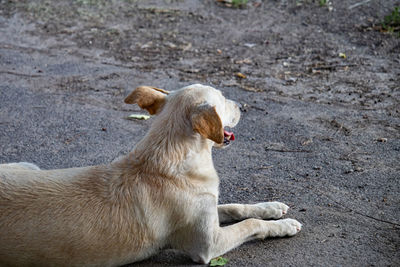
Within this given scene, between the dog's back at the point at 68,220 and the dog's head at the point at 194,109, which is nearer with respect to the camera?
the dog's back at the point at 68,220

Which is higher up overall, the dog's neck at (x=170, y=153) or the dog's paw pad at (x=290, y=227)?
the dog's neck at (x=170, y=153)

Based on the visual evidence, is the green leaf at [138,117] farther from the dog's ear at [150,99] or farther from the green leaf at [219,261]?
the green leaf at [219,261]

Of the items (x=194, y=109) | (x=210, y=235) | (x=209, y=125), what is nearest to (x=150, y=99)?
(x=194, y=109)

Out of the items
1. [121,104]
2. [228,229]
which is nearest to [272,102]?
[121,104]

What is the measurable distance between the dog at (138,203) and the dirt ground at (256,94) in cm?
29

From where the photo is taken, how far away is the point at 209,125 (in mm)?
4000

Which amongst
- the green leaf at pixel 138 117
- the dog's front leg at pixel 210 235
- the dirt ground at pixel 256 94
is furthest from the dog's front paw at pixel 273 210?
the green leaf at pixel 138 117

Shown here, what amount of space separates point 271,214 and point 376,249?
37.9 inches

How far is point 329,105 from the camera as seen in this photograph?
24.4ft

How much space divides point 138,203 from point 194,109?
835mm

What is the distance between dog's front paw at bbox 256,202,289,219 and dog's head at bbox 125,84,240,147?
828 mm

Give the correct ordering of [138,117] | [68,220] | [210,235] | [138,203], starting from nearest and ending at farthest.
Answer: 1. [68,220]
2. [138,203]
3. [210,235]
4. [138,117]

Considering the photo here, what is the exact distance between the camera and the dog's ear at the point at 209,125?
13.0 feet

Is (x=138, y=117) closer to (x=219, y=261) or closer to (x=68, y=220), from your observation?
(x=219, y=261)
